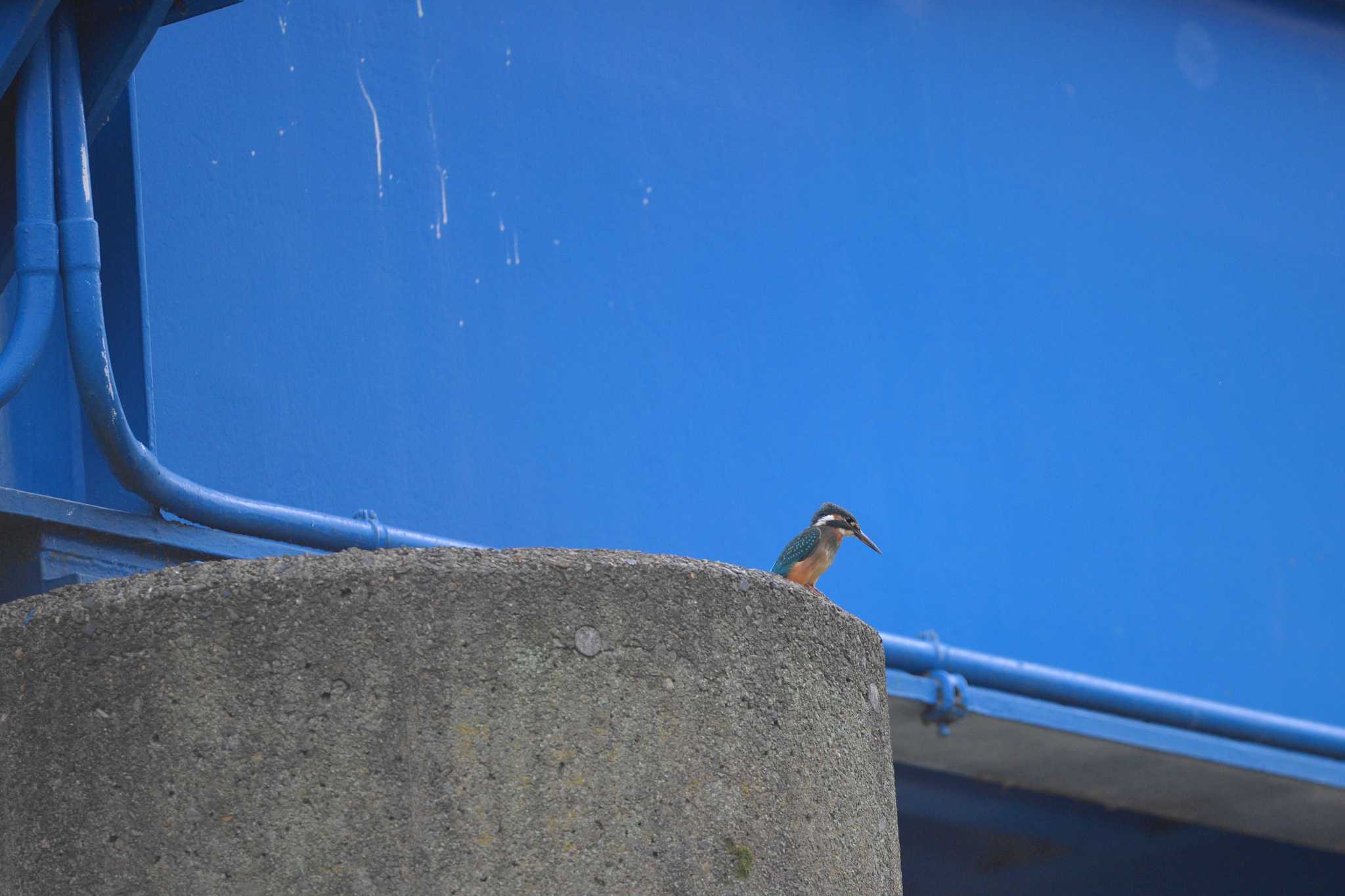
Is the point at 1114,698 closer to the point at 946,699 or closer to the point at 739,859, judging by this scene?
the point at 946,699

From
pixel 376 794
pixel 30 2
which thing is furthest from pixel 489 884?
pixel 30 2

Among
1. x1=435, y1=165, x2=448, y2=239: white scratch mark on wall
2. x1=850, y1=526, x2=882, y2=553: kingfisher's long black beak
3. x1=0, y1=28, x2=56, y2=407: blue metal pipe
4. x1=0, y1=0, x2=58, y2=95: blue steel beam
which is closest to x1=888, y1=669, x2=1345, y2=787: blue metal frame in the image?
x1=850, y1=526, x2=882, y2=553: kingfisher's long black beak

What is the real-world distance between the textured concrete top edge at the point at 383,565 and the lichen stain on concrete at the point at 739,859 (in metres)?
0.52

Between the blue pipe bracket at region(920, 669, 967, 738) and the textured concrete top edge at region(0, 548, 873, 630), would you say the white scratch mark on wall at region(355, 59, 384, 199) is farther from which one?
the textured concrete top edge at region(0, 548, 873, 630)

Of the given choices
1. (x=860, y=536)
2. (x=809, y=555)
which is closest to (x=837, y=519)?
(x=860, y=536)

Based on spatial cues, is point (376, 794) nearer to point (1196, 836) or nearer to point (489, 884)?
point (489, 884)

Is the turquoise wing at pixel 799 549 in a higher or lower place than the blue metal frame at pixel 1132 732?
lower

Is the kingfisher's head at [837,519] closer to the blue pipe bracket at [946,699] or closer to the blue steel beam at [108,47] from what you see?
the blue pipe bracket at [946,699]

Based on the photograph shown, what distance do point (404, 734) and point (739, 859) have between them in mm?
703

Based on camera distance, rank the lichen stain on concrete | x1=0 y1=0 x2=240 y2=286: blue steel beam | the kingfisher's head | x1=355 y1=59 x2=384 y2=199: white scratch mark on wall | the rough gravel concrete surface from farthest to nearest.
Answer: x1=355 y1=59 x2=384 y2=199: white scratch mark on wall < the kingfisher's head < x1=0 y1=0 x2=240 y2=286: blue steel beam < the lichen stain on concrete < the rough gravel concrete surface

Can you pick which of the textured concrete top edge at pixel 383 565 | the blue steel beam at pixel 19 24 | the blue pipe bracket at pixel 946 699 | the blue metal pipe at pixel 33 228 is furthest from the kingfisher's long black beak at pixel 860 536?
the blue steel beam at pixel 19 24

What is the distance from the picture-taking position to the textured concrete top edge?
3.33 metres

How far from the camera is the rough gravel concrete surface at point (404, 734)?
10.4ft

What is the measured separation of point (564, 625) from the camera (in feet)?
11.0
